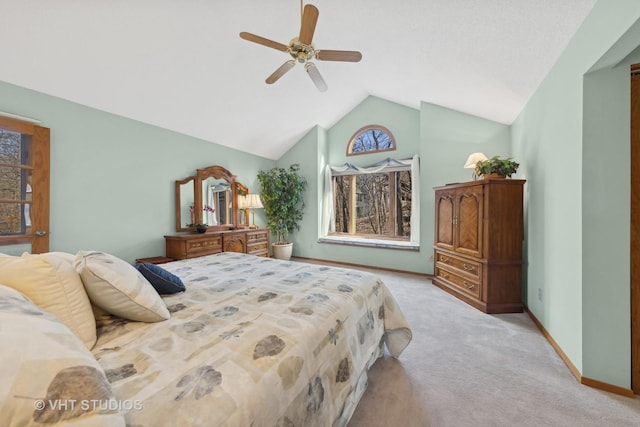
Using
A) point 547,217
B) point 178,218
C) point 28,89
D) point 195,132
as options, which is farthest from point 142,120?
point 547,217

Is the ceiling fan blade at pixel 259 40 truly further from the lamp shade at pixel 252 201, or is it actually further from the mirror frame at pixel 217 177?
the lamp shade at pixel 252 201

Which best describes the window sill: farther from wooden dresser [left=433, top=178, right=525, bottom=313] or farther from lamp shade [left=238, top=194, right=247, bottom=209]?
lamp shade [left=238, top=194, right=247, bottom=209]

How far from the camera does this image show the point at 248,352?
36.5 inches

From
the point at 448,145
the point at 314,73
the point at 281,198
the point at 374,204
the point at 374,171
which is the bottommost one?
the point at 374,204

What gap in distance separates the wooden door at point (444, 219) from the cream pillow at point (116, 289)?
3.38 m

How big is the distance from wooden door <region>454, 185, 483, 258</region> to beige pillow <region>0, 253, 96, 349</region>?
3.35 m

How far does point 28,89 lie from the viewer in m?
2.46

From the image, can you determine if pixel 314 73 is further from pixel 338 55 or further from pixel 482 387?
pixel 482 387

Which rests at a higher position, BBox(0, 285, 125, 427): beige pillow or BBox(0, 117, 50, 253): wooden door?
BBox(0, 117, 50, 253): wooden door

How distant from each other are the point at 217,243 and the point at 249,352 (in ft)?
11.0

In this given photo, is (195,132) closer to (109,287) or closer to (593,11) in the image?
(109,287)

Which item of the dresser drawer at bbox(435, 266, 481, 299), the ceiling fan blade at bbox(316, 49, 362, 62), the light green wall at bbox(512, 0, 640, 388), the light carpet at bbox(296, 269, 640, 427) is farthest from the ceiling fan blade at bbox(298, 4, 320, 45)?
the dresser drawer at bbox(435, 266, 481, 299)

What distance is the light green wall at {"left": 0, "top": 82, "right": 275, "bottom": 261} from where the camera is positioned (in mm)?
2626

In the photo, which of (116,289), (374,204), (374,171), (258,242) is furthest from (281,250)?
A: (116,289)
